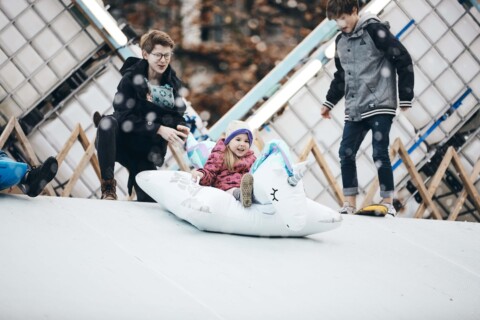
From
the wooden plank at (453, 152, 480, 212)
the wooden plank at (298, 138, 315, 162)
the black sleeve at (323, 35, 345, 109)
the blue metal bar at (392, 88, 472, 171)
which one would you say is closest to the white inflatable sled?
the black sleeve at (323, 35, 345, 109)

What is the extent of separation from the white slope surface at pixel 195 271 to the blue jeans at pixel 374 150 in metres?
0.55

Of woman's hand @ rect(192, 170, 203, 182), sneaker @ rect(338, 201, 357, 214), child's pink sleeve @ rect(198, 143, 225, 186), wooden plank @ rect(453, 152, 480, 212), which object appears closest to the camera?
woman's hand @ rect(192, 170, 203, 182)

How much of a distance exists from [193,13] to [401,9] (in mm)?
6646

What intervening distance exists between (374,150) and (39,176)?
174 cm

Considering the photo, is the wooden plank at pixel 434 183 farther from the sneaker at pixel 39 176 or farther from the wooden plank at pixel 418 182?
the sneaker at pixel 39 176

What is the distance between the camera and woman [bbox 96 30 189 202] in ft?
9.76

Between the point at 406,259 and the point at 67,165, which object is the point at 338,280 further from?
the point at 67,165

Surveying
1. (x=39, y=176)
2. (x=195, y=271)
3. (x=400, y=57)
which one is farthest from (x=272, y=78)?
(x=195, y=271)

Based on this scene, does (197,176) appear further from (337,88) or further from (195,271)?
(337,88)

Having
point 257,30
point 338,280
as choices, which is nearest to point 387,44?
point 338,280

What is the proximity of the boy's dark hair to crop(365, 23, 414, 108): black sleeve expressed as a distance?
151mm

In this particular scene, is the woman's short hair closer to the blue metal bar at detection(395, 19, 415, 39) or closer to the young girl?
the young girl

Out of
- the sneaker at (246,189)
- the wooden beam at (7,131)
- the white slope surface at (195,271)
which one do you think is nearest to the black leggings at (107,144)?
the white slope surface at (195,271)

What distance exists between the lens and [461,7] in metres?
5.66
